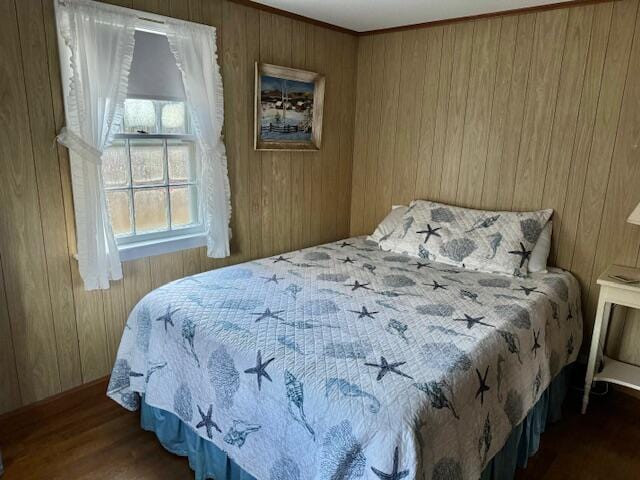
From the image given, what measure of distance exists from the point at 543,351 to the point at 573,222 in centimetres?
96

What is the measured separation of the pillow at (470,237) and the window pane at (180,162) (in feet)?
4.28

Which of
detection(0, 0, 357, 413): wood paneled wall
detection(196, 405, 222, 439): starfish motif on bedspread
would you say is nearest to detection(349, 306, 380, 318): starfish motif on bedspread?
detection(196, 405, 222, 439): starfish motif on bedspread

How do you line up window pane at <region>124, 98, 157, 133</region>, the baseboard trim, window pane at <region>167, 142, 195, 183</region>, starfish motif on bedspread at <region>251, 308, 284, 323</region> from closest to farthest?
1. starfish motif on bedspread at <region>251, 308, 284, 323</region>
2. the baseboard trim
3. window pane at <region>124, 98, 157, 133</region>
4. window pane at <region>167, 142, 195, 183</region>

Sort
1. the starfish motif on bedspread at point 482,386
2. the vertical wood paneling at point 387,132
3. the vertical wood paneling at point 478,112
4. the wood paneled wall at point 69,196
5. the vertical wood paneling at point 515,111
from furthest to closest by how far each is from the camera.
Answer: the vertical wood paneling at point 387,132 < the vertical wood paneling at point 478,112 < the vertical wood paneling at point 515,111 < the wood paneled wall at point 69,196 < the starfish motif on bedspread at point 482,386

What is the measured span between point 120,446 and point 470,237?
211cm

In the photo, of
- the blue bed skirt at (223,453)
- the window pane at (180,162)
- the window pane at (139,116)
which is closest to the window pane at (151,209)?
the window pane at (180,162)

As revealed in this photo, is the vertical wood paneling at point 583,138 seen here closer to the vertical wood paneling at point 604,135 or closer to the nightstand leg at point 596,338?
the vertical wood paneling at point 604,135

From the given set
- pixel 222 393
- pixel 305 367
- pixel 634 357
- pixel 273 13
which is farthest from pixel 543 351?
pixel 273 13

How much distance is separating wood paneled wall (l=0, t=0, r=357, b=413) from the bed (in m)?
0.35

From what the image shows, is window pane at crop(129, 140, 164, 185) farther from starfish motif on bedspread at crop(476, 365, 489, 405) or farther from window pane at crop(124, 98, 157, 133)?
starfish motif on bedspread at crop(476, 365, 489, 405)

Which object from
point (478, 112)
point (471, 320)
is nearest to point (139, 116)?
point (471, 320)

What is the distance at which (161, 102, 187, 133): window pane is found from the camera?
2.42m

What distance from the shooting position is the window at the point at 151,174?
7.53 feet

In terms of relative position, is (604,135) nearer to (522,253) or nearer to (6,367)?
(522,253)
